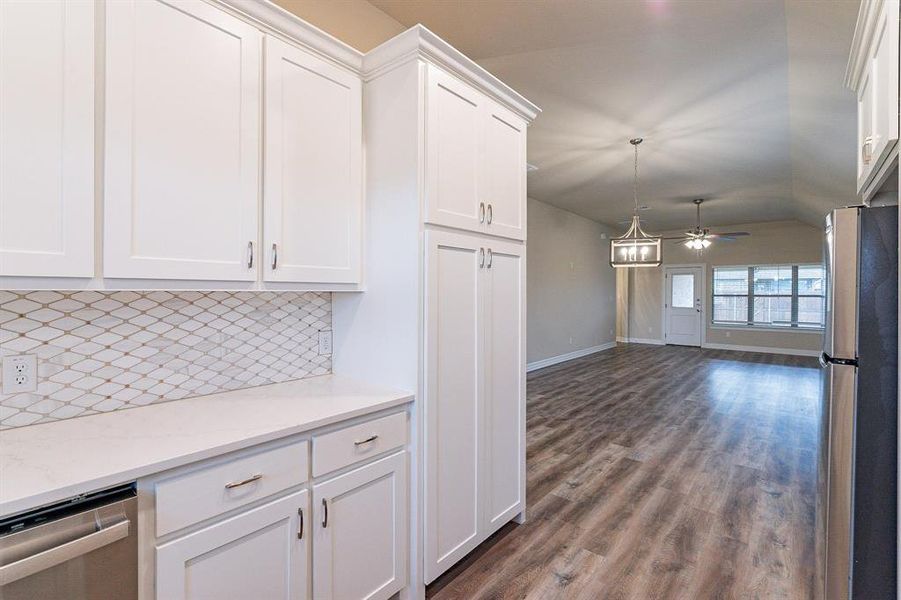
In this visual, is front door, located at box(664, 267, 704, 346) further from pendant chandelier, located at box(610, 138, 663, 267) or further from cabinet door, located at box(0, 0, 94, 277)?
cabinet door, located at box(0, 0, 94, 277)

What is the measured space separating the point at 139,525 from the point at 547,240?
6924 mm

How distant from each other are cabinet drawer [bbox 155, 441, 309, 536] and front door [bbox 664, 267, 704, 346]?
1053cm

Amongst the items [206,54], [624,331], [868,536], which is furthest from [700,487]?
[624,331]

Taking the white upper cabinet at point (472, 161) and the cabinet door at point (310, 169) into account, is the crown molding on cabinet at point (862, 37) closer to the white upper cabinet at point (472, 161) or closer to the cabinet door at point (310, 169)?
the white upper cabinet at point (472, 161)

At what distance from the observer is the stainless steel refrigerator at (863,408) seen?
136 cm

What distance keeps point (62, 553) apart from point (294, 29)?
1831mm

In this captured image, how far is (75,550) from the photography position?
94 centimetres

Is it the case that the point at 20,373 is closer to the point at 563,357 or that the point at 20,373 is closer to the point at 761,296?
the point at 563,357

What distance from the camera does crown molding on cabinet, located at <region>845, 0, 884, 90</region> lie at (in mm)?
1435

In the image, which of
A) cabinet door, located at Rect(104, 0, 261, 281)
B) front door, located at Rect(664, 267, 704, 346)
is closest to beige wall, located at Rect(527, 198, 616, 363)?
front door, located at Rect(664, 267, 704, 346)

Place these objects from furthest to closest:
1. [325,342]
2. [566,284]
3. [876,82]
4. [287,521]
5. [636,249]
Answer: [566,284] < [636,249] < [325,342] < [876,82] < [287,521]

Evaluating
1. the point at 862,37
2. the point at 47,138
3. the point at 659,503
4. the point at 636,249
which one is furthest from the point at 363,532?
the point at 636,249

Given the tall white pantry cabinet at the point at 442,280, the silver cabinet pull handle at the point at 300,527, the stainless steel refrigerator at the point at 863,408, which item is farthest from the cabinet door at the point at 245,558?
the stainless steel refrigerator at the point at 863,408

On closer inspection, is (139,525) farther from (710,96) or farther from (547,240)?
(547,240)
